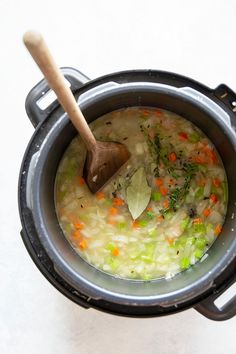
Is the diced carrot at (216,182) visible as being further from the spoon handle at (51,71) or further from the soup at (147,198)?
the spoon handle at (51,71)

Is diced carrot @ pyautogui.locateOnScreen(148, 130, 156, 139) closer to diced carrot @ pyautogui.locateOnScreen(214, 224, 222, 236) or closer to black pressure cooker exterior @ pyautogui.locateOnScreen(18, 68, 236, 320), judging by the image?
black pressure cooker exterior @ pyautogui.locateOnScreen(18, 68, 236, 320)

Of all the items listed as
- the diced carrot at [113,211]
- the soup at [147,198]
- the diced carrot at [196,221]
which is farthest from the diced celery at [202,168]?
the diced carrot at [113,211]

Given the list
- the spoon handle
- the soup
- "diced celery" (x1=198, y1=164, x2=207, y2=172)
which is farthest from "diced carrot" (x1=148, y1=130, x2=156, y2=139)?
the spoon handle

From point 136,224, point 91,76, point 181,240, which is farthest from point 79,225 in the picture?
point 91,76

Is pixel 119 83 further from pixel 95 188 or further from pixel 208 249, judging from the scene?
pixel 208 249

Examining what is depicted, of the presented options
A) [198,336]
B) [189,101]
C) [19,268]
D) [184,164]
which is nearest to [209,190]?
[184,164]

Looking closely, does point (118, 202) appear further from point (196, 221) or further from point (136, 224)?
point (196, 221)
